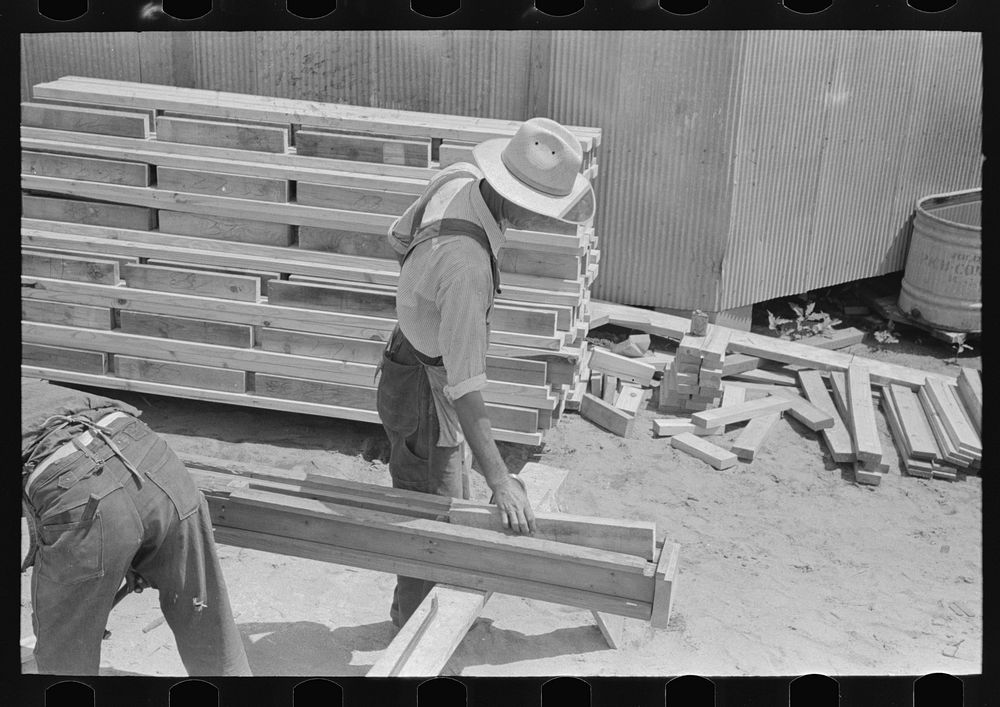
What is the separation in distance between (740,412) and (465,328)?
15.3ft

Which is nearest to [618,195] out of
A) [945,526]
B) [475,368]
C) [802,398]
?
[802,398]

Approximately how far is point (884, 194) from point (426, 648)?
8.19 metres

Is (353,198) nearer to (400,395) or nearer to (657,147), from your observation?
(400,395)

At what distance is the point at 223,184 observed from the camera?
711cm

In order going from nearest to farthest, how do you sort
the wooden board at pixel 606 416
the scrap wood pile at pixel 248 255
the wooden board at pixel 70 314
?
1. the scrap wood pile at pixel 248 255
2. the wooden board at pixel 70 314
3. the wooden board at pixel 606 416

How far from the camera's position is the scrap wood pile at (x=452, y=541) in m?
4.16

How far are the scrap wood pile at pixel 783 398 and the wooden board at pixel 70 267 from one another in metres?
3.77

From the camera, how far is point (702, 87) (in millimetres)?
8578

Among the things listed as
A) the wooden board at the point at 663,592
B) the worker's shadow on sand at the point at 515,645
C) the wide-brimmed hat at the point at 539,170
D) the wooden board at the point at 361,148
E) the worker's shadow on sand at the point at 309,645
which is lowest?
the worker's shadow on sand at the point at 309,645

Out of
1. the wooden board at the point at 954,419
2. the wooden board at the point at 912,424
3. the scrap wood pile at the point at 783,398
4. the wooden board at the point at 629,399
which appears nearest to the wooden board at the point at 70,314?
the scrap wood pile at the point at 783,398

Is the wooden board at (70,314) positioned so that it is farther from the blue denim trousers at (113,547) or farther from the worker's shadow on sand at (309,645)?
the blue denim trousers at (113,547)

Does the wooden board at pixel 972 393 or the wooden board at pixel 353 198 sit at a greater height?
the wooden board at pixel 353 198

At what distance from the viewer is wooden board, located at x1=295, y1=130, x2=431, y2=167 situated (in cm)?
695

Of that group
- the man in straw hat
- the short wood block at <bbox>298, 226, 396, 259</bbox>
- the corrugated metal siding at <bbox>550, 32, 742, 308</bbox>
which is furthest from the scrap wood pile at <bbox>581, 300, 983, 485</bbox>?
the man in straw hat
